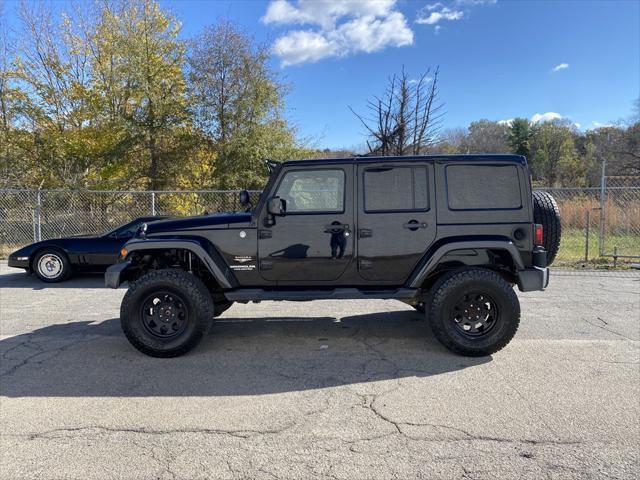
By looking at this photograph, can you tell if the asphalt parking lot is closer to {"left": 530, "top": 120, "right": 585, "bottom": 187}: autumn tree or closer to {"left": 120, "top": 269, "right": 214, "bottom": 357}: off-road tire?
{"left": 120, "top": 269, "right": 214, "bottom": 357}: off-road tire

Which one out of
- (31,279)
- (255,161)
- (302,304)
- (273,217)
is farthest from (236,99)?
(273,217)

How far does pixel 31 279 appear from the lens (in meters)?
8.50

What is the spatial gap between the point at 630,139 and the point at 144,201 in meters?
45.4

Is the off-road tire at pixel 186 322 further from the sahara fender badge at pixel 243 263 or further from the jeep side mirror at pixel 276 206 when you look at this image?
the jeep side mirror at pixel 276 206

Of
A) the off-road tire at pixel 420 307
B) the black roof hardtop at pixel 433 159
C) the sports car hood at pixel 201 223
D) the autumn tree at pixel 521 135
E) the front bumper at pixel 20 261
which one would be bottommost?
the off-road tire at pixel 420 307

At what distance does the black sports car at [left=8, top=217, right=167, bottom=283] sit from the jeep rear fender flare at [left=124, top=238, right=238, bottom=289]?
12.7 ft

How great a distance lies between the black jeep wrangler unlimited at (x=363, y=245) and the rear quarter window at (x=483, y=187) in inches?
0.4

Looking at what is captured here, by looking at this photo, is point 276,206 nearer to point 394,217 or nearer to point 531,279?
point 394,217

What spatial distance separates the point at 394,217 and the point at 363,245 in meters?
0.44

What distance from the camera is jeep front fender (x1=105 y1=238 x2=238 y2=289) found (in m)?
4.24

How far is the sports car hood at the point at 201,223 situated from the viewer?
438 cm

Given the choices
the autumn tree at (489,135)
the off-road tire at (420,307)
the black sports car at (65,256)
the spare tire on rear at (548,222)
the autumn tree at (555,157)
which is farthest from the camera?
the autumn tree at (489,135)

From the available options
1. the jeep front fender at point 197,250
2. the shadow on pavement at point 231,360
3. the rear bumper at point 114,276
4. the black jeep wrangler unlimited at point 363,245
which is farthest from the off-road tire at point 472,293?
the rear bumper at point 114,276

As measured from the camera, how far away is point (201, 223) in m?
4.42
